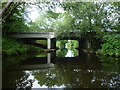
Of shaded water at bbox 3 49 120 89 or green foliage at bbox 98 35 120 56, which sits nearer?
shaded water at bbox 3 49 120 89

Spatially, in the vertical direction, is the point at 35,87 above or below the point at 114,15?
below

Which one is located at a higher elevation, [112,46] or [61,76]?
[112,46]

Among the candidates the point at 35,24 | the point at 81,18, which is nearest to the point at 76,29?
the point at 81,18

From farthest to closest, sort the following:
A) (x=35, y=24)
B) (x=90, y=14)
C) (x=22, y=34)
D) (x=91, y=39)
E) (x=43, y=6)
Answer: (x=35, y=24)
(x=22, y=34)
(x=91, y=39)
(x=90, y=14)
(x=43, y=6)

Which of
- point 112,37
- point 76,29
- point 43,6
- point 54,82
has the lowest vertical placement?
point 54,82

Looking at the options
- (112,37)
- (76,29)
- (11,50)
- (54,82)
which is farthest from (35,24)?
(54,82)

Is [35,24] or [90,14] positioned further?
[35,24]

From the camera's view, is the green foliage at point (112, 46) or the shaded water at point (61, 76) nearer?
the shaded water at point (61, 76)

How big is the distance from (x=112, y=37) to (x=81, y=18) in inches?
161

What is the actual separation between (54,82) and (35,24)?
1048 inches

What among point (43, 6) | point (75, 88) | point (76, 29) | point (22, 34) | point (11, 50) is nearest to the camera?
point (75, 88)

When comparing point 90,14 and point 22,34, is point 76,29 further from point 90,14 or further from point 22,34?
point 22,34

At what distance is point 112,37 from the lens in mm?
10469

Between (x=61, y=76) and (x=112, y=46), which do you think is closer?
(x=61, y=76)
